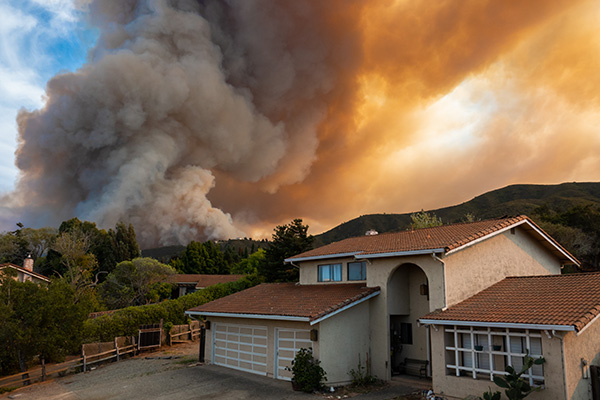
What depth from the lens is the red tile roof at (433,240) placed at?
49.6 ft

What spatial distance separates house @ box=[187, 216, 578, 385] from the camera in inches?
596

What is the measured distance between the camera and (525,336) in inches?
457

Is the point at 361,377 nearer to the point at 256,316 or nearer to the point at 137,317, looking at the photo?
the point at 256,316

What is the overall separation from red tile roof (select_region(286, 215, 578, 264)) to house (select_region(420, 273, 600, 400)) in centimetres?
216

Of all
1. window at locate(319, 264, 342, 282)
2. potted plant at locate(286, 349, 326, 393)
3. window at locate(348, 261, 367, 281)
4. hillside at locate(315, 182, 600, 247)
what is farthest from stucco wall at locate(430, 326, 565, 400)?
hillside at locate(315, 182, 600, 247)

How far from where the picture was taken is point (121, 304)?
44500mm

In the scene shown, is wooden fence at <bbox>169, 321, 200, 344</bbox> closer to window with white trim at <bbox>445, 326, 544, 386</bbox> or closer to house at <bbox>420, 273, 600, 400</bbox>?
house at <bbox>420, 273, 600, 400</bbox>

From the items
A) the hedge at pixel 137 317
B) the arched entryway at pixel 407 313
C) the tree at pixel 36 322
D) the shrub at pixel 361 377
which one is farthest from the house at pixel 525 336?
the hedge at pixel 137 317

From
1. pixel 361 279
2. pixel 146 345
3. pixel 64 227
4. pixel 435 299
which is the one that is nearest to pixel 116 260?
pixel 64 227

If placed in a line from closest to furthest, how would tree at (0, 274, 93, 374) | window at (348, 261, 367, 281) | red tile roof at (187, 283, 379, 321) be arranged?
red tile roof at (187, 283, 379, 321) → tree at (0, 274, 93, 374) → window at (348, 261, 367, 281)

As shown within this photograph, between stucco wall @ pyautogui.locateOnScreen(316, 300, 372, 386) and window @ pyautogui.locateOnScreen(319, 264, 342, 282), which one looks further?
window @ pyautogui.locateOnScreen(319, 264, 342, 282)

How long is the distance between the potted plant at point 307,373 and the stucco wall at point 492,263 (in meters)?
5.25

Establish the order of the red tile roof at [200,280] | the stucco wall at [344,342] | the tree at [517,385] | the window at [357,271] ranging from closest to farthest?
the tree at [517,385] → the stucco wall at [344,342] → the window at [357,271] → the red tile roof at [200,280]

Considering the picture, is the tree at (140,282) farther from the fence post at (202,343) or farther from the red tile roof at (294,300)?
the red tile roof at (294,300)
